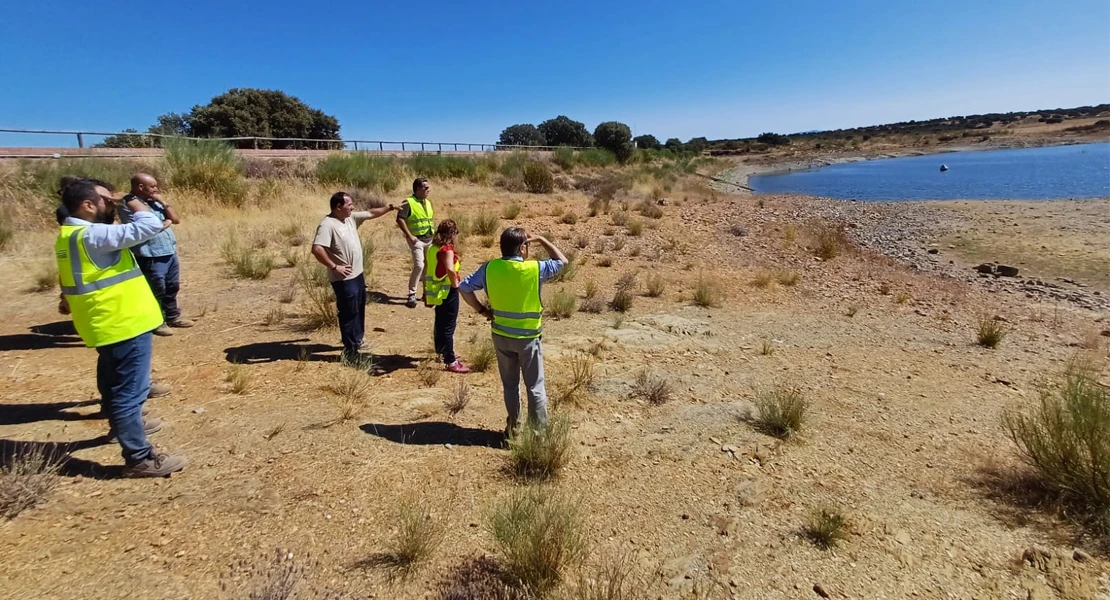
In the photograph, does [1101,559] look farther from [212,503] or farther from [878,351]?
[212,503]

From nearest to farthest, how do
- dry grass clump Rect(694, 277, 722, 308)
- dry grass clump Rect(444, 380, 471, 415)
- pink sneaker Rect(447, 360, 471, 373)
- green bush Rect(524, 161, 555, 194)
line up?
dry grass clump Rect(444, 380, 471, 415) < pink sneaker Rect(447, 360, 471, 373) < dry grass clump Rect(694, 277, 722, 308) < green bush Rect(524, 161, 555, 194)

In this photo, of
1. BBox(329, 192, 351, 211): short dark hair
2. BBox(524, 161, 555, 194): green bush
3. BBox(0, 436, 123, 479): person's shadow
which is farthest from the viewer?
BBox(524, 161, 555, 194): green bush

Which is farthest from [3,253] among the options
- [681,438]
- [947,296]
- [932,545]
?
[947,296]

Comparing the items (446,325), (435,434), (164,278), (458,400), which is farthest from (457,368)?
(164,278)

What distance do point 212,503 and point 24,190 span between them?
41.9ft

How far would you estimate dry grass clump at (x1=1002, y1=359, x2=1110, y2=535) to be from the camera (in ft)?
10.4

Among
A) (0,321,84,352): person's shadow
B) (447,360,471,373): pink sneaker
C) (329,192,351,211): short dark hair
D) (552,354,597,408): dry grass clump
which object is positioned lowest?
(552,354,597,408): dry grass clump

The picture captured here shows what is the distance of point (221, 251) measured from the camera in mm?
9602

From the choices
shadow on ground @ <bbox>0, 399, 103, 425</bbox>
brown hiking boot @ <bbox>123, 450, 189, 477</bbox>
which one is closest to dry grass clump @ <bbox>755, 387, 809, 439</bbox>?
brown hiking boot @ <bbox>123, 450, 189, 477</bbox>

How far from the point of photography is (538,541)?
255 cm

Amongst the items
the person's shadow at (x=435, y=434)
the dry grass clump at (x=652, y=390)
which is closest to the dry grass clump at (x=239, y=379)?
the person's shadow at (x=435, y=434)

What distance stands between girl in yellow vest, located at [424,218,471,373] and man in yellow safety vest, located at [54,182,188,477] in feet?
6.91

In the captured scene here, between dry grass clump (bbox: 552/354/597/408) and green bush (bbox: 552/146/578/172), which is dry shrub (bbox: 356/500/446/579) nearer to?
dry grass clump (bbox: 552/354/597/408)

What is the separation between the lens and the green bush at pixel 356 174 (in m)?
17.0
